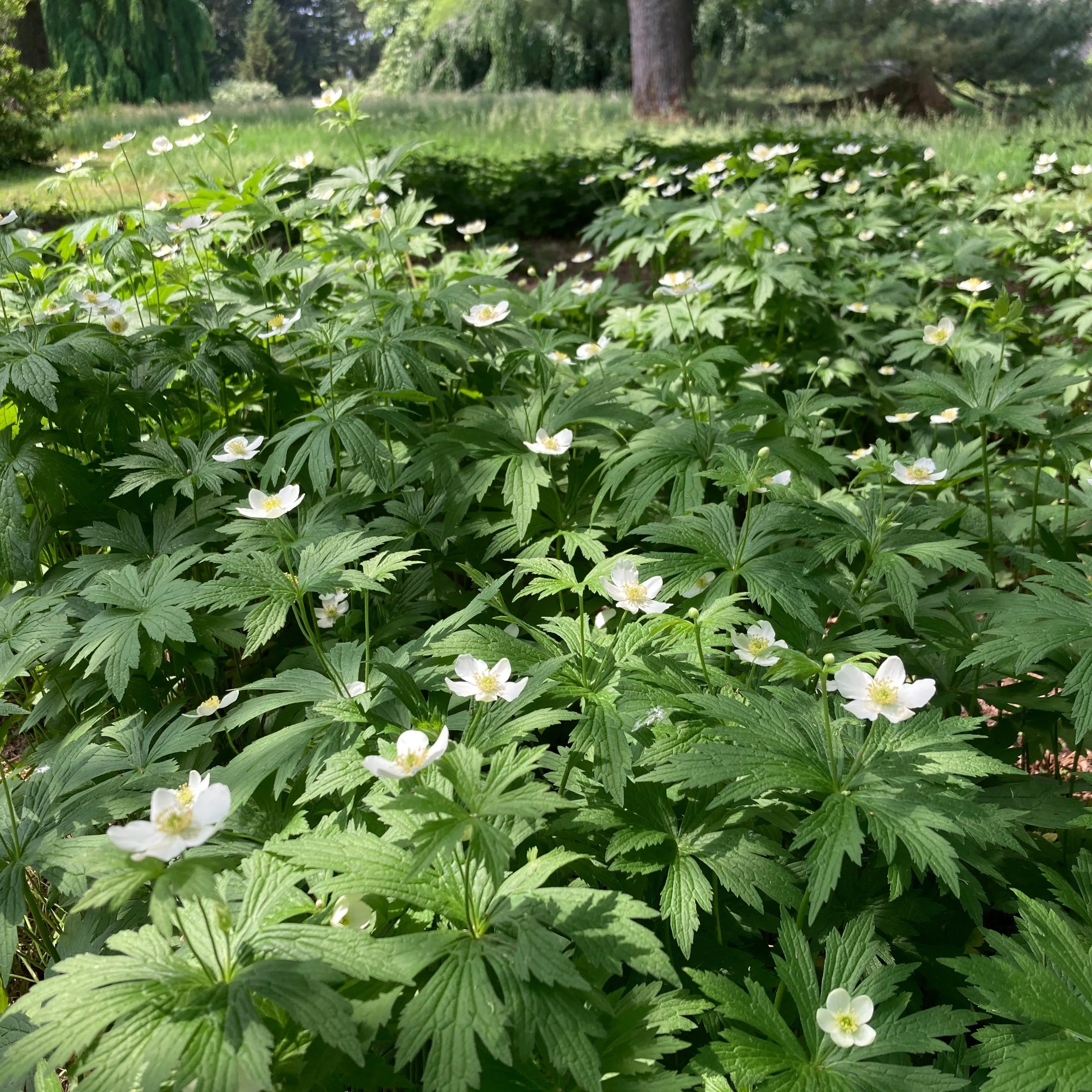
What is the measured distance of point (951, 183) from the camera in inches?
225

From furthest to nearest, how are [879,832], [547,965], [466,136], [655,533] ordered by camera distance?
[466,136], [655,533], [879,832], [547,965]

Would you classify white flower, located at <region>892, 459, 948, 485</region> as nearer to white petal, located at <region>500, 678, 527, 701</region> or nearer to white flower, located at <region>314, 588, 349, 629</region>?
white petal, located at <region>500, 678, 527, 701</region>

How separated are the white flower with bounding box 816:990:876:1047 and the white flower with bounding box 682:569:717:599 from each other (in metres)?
0.80

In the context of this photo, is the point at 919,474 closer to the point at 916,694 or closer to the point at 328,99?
the point at 916,694

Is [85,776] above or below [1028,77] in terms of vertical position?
below

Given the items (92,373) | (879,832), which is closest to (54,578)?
(92,373)

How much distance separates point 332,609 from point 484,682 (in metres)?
0.78

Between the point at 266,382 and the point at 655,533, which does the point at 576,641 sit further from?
the point at 266,382

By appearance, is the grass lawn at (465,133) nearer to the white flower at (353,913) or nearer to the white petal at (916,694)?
the white flower at (353,913)

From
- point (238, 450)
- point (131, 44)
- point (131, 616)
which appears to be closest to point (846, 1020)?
point (131, 616)

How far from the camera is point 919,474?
207 cm

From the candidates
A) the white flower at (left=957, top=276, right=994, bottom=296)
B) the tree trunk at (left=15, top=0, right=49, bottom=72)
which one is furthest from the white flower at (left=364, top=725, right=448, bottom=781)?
the tree trunk at (left=15, top=0, right=49, bottom=72)

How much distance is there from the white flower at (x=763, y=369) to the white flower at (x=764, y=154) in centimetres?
153

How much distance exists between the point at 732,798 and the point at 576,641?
0.50 m
